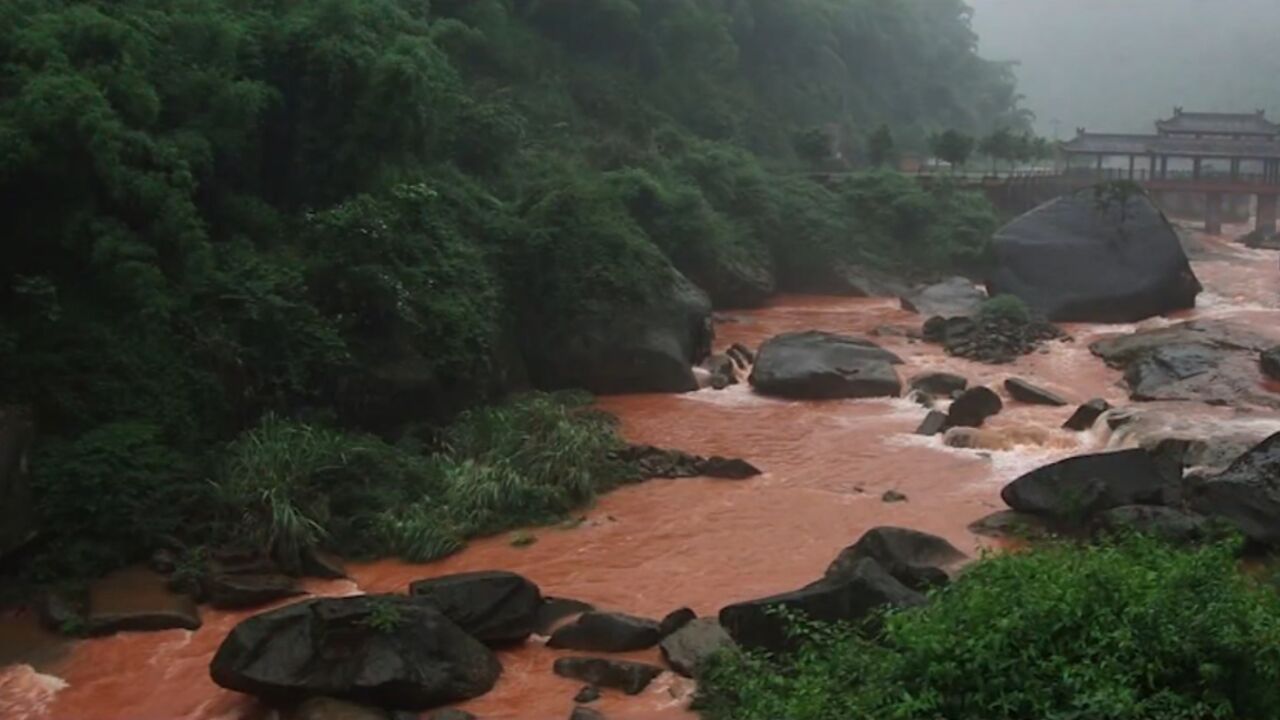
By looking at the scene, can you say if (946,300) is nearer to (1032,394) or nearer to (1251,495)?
(1032,394)

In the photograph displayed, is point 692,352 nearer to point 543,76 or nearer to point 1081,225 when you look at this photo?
point 1081,225

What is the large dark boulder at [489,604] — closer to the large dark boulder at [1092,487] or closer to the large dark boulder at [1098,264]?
the large dark boulder at [1092,487]

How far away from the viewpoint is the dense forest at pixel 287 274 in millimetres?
13141

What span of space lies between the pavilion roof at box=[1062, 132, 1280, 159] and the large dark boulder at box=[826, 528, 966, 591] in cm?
3942

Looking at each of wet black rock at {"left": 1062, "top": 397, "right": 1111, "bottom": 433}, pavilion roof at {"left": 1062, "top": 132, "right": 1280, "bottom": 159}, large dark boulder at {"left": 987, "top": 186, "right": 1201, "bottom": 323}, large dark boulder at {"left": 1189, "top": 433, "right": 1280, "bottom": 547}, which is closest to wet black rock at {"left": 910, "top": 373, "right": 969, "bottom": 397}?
wet black rock at {"left": 1062, "top": 397, "right": 1111, "bottom": 433}

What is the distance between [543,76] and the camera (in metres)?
34.9

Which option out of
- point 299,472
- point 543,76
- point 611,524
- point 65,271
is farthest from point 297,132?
point 543,76

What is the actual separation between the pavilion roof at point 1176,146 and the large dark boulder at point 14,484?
43.6m

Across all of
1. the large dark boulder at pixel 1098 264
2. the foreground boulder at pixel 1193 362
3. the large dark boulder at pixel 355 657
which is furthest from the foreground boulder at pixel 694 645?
the large dark boulder at pixel 1098 264

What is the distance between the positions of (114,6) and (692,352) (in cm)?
1128

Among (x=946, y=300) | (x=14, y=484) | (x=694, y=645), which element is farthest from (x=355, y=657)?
(x=946, y=300)

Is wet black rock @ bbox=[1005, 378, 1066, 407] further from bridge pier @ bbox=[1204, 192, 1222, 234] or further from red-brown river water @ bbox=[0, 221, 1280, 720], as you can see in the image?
bridge pier @ bbox=[1204, 192, 1222, 234]

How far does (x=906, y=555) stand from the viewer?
12180 millimetres

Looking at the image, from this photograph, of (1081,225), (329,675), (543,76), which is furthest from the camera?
(543,76)
